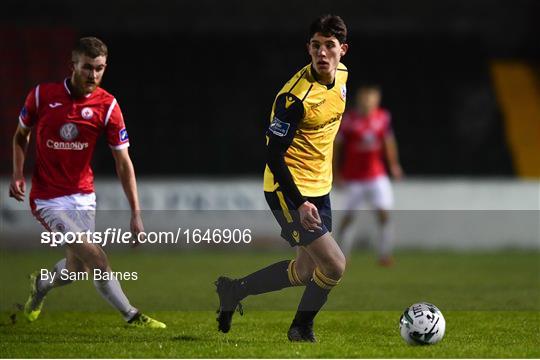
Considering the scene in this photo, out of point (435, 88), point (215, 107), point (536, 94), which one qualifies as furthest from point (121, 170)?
point (536, 94)

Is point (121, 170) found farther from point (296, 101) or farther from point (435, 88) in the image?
point (435, 88)

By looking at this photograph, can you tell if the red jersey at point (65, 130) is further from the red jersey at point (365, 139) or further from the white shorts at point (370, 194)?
the red jersey at point (365, 139)

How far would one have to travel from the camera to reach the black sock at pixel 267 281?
732cm

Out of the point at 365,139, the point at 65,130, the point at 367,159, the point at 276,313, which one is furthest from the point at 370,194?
the point at 65,130

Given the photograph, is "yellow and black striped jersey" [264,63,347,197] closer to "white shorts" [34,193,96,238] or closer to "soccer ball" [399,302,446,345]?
"soccer ball" [399,302,446,345]

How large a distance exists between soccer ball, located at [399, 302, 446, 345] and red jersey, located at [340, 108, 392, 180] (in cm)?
749

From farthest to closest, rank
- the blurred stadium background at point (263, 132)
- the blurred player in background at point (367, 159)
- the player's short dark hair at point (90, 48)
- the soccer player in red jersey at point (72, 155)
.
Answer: the blurred player in background at point (367, 159) < the blurred stadium background at point (263, 132) < the soccer player in red jersey at point (72, 155) < the player's short dark hair at point (90, 48)

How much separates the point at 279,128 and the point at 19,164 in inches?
80.8

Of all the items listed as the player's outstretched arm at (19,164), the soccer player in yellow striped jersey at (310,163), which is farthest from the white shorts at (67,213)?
the soccer player in yellow striped jersey at (310,163)

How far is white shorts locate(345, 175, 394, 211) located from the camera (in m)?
14.2

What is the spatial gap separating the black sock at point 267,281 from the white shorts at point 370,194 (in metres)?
6.87

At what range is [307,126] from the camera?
6945 mm

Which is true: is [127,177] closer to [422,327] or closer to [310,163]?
[310,163]

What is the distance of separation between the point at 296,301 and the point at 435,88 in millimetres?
10857
